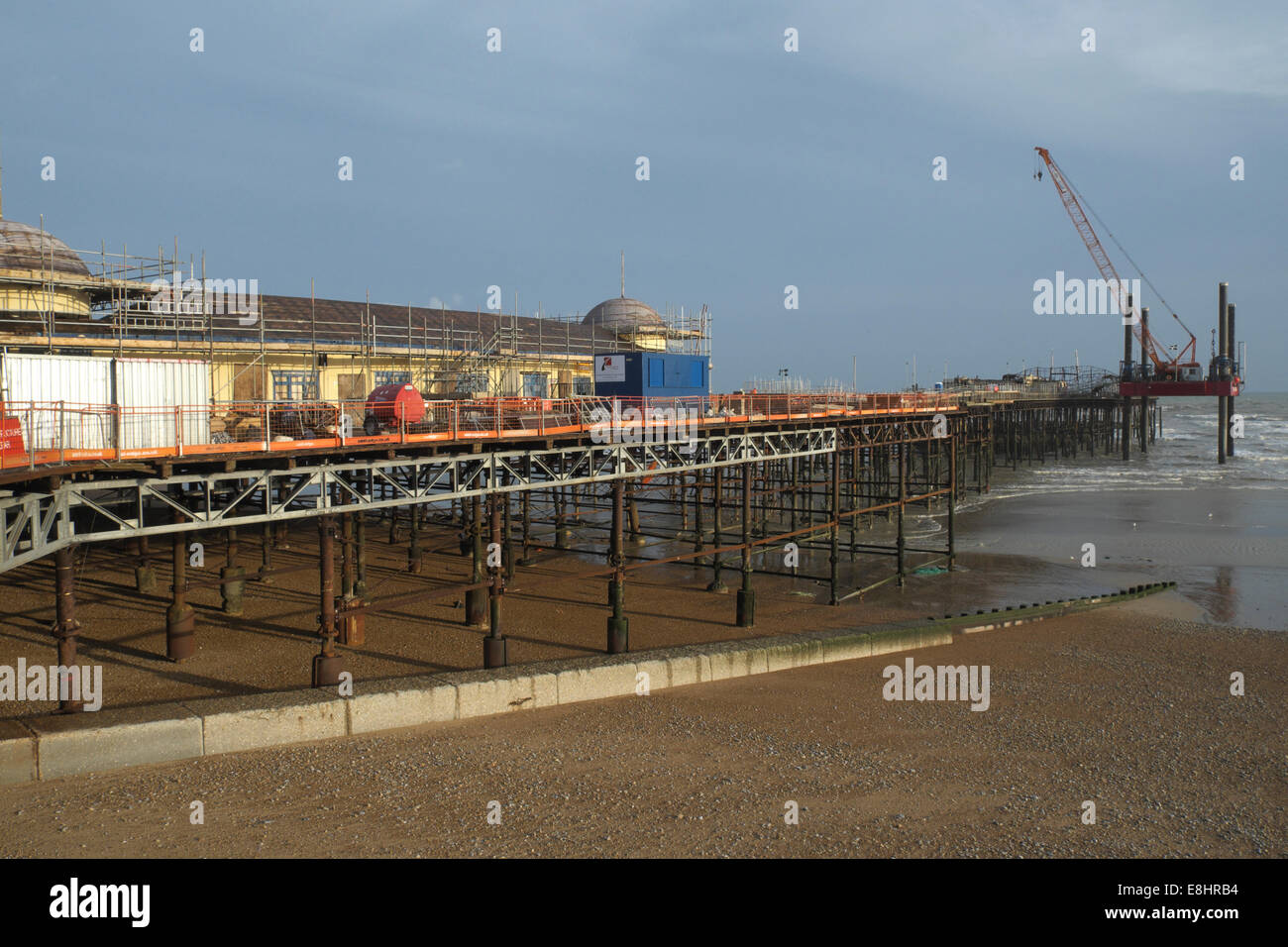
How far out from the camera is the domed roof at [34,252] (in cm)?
2520

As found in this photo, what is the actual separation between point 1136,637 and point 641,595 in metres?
11.0

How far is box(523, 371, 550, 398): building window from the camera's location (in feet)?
105

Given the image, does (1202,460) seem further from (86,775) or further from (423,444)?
(86,775)

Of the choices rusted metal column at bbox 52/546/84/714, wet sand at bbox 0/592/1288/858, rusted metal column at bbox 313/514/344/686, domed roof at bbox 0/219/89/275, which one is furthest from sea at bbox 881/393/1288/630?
domed roof at bbox 0/219/89/275

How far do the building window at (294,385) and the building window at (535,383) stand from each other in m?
8.38

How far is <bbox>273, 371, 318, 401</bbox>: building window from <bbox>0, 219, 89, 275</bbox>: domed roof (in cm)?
660

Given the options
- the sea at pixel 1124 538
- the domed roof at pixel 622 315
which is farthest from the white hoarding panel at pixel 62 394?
the domed roof at pixel 622 315

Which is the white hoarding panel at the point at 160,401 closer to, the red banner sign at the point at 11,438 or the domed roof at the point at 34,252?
the red banner sign at the point at 11,438

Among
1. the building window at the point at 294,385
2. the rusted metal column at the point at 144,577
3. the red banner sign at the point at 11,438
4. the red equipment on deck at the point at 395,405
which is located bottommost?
the rusted metal column at the point at 144,577

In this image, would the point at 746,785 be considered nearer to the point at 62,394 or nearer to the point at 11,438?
the point at 11,438

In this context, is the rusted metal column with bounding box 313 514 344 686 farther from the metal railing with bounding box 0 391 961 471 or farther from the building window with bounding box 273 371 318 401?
the building window with bounding box 273 371 318 401

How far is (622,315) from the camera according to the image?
4609 centimetres
